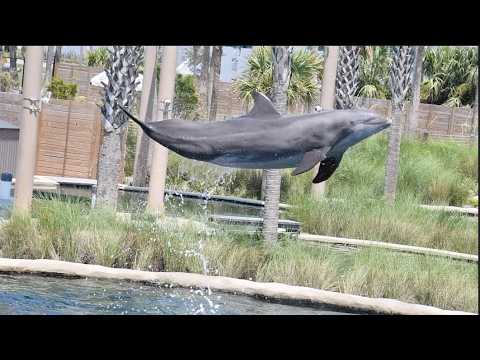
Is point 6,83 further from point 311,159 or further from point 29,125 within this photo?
point 311,159

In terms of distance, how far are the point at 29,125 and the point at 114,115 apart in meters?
1.10

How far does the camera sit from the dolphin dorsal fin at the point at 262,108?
6.24 meters

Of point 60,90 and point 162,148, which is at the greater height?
point 60,90

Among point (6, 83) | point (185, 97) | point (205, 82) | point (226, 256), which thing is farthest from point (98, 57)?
point (226, 256)

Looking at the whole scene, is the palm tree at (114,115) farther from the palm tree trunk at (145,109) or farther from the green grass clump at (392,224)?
the palm tree trunk at (145,109)

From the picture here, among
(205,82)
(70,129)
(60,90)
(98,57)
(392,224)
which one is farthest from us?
(98,57)

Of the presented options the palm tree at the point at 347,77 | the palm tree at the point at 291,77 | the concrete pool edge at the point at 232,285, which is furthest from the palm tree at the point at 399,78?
the concrete pool edge at the point at 232,285

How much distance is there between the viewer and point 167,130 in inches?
243

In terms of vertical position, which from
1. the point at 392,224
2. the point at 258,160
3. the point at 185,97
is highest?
the point at 185,97

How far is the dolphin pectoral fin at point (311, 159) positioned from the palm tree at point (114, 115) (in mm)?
5363

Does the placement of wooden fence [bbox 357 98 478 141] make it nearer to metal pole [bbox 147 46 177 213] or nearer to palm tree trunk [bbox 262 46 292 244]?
metal pole [bbox 147 46 177 213]

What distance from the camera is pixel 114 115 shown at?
38.4 ft
